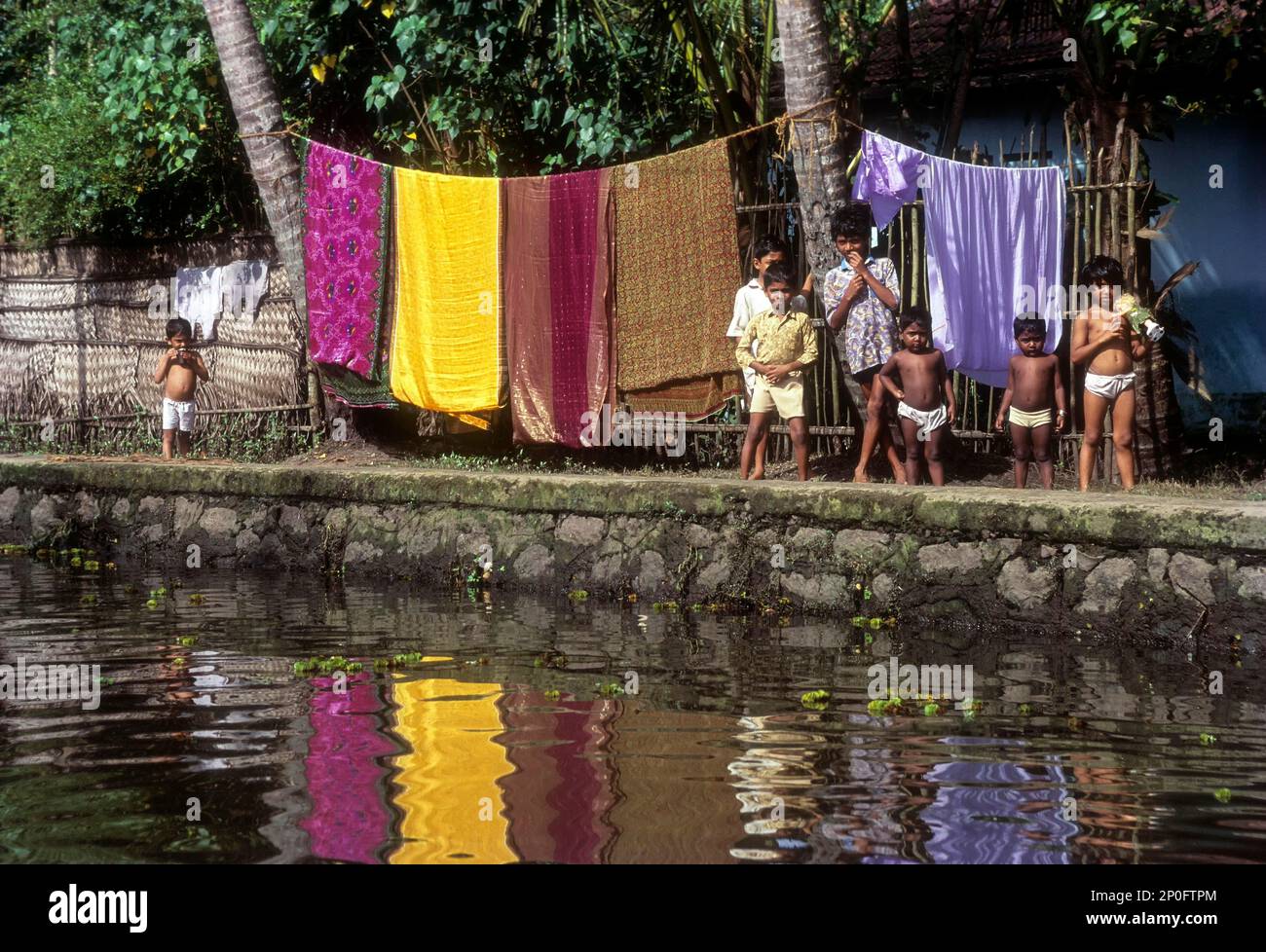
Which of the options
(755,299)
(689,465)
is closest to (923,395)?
(755,299)

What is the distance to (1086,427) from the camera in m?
9.03

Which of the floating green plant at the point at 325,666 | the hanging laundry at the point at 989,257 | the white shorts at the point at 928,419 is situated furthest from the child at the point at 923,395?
the floating green plant at the point at 325,666

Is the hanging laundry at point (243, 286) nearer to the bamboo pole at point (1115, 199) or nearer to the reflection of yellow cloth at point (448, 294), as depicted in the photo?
the reflection of yellow cloth at point (448, 294)

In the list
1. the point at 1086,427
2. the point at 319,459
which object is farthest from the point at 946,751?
the point at 319,459

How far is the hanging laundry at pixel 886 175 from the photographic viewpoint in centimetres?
932

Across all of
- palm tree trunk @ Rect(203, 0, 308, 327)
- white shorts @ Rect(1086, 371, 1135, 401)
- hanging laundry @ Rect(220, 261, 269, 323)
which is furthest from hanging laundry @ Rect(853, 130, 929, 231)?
hanging laundry @ Rect(220, 261, 269, 323)

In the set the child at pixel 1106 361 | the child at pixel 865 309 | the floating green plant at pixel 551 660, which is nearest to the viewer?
the floating green plant at pixel 551 660

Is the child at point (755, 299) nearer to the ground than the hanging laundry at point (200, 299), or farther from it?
nearer to the ground

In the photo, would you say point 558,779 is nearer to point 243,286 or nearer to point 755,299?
point 755,299

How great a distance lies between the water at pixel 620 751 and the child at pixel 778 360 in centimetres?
169

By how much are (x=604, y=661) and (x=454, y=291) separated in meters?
4.42

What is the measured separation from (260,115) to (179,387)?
8.20 feet

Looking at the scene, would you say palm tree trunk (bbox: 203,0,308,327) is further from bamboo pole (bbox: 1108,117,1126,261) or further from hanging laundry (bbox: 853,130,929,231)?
bamboo pole (bbox: 1108,117,1126,261)
